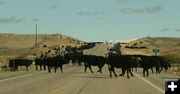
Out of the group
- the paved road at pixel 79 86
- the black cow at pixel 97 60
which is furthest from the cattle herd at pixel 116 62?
the paved road at pixel 79 86

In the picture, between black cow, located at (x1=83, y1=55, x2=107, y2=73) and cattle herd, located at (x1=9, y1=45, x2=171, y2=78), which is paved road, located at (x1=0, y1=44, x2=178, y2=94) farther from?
black cow, located at (x1=83, y1=55, x2=107, y2=73)

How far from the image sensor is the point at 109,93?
46.3 feet

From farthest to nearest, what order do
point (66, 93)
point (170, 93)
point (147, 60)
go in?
point (147, 60) < point (66, 93) < point (170, 93)

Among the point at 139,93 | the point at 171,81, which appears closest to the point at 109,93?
the point at 139,93

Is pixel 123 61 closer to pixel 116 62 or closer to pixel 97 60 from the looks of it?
pixel 116 62

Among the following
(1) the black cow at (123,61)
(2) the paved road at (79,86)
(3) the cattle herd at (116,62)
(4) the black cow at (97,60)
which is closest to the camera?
(2) the paved road at (79,86)

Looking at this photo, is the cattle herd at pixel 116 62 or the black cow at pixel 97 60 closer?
the cattle herd at pixel 116 62

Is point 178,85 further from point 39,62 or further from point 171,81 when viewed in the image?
point 39,62

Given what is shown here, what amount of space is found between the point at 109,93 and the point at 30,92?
341 cm

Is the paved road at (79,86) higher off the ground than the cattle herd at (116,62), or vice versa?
the cattle herd at (116,62)

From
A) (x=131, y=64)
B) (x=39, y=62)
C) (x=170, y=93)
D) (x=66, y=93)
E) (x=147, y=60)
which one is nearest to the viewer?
(x=170, y=93)

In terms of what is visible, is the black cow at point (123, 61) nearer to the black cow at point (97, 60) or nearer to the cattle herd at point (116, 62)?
the cattle herd at point (116, 62)

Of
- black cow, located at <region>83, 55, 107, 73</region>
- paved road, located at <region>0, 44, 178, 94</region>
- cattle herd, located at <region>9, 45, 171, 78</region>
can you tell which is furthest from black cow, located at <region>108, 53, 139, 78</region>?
black cow, located at <region>83, 55, 107, 73</region>

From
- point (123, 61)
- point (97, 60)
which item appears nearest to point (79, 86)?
point (123, 61)
